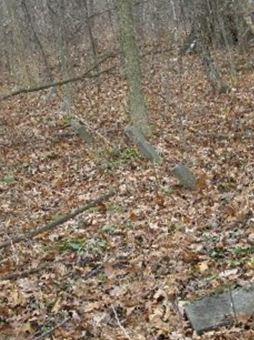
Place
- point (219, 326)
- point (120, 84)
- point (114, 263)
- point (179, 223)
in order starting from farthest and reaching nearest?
1. point (120, 84)
2. point (179, 223)
3. point (114, 263)
4. point (219, 326)

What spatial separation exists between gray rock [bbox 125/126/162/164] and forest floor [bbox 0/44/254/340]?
20cm

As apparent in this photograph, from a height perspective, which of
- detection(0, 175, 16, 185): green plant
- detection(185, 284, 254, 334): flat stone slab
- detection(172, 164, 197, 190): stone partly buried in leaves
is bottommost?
detection(0, 175, 16, 185): green plant

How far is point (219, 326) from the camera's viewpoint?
18.4ft

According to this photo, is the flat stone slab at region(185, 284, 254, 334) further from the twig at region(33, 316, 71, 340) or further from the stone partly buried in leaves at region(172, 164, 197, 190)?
the stone partly buried in leaves at region(172, 164, 197, 190)

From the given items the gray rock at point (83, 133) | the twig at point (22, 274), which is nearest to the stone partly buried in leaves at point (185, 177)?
the twig at point (22, 274)

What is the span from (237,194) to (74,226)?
261 centimetres

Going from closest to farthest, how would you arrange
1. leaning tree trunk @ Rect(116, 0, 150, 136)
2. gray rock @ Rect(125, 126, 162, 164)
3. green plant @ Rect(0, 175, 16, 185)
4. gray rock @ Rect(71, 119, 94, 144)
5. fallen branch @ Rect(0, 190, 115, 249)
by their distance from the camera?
fallen branch @ Rect(0, 190, 115, 249) → gray rock @ Rect(125, 126, 162, 164) → green plant @ Rect(0, 175, 16, 185) → leaning tree trunk @ Rect(116, 0, 150, 136) → gray rock @ Rect(71, 119, 94, 144)

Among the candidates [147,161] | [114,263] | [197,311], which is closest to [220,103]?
[147,161]

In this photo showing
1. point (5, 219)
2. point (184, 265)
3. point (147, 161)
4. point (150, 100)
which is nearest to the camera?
point (184, 265)

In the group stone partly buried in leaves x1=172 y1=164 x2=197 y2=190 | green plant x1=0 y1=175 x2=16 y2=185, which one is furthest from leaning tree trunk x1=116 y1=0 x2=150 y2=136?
stone partly buried in leaves x1=172 y1=164 x2=197 y2=190

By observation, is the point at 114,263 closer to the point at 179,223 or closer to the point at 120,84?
Answer: the point at 179,223

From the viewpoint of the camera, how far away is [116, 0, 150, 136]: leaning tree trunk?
14.4 meters

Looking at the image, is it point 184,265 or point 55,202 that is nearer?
point 184,265

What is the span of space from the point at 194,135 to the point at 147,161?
2.48 metres
